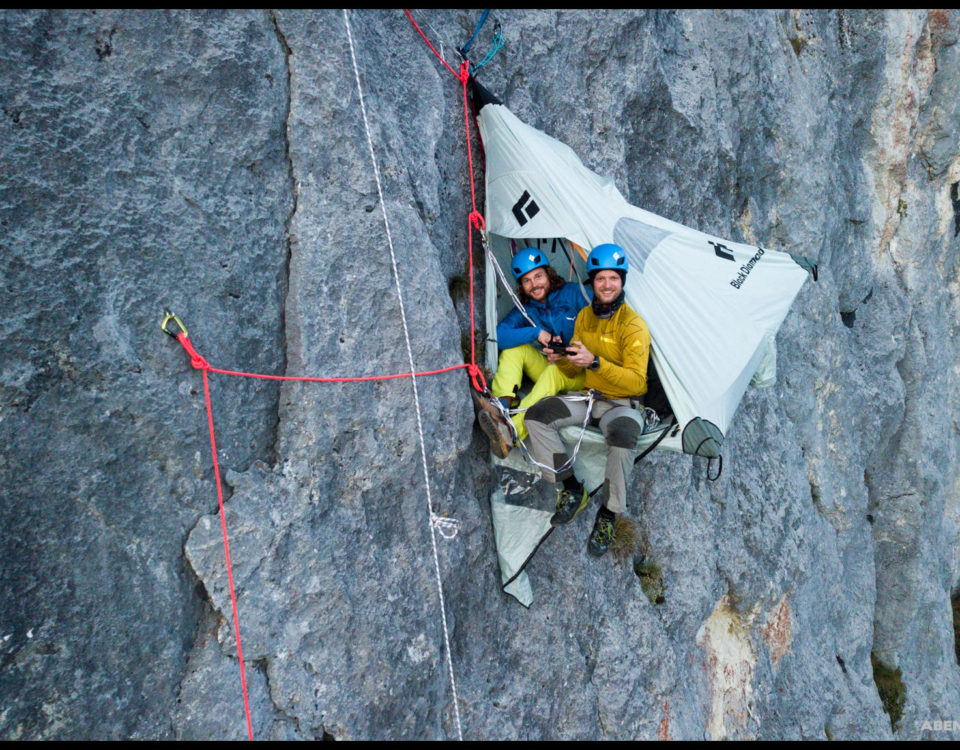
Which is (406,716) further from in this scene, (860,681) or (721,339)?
(860,681)

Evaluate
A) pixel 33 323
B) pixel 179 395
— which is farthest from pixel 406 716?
pixel 33 323

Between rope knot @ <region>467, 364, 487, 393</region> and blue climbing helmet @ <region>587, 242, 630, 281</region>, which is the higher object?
blue climbing helmet @ <region>587, 242, 630, 281</region>

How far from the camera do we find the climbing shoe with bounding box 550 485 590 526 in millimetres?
5664

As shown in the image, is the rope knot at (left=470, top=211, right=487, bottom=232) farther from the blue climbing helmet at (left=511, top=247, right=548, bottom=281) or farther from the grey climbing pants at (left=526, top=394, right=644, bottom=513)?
the grey climbing pants at (left=526, top=394, right=644, bottom=513)

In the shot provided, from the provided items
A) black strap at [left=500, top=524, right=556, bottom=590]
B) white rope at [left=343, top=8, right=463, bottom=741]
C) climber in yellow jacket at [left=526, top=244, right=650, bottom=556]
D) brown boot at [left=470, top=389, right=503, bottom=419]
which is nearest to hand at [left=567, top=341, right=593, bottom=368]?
climber in yellow jacket at [left=526, top=244, right=650, bottom=556]

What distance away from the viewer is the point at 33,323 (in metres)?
3.75

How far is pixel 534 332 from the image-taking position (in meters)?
5.92

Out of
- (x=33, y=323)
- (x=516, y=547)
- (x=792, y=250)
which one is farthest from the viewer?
(x=792, y=250)

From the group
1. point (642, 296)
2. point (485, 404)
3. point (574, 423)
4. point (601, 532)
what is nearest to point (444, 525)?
point (485, 404)

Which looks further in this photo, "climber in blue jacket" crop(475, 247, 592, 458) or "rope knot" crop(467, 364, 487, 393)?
"climber in blue jacket" crop(475, 247, 592, 458)

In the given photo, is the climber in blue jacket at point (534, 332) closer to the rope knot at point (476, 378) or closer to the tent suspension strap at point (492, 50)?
the rope knot at point (476, 378)

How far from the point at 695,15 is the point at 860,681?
10746 millimetres

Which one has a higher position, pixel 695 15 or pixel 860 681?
pixel 695 15

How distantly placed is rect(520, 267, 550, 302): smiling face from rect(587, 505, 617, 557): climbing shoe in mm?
2029
